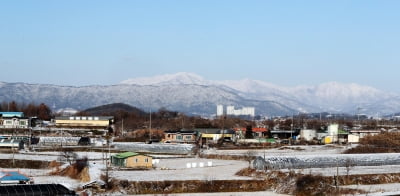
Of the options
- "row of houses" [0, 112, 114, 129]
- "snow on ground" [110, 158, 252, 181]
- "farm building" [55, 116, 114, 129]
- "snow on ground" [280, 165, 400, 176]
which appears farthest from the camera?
"farm building" [55, 116, 114, 129]

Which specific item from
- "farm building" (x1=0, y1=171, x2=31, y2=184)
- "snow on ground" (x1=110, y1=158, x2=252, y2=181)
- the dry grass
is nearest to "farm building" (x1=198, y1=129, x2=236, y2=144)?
the dry grass

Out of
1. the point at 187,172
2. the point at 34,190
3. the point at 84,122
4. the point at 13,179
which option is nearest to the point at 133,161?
the point at 187,172

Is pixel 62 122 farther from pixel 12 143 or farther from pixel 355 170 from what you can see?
pixel 355 170

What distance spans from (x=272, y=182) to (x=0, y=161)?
12.6 metres

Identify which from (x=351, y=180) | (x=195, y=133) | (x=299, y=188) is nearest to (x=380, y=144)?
(x=195, y=133)

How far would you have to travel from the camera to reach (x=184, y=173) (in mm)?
22781

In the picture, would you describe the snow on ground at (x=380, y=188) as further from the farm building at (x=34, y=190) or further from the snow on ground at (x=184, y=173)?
the farm building at (x=34, y=190)

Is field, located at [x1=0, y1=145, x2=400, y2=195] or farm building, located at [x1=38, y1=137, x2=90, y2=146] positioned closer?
field, located at [x1=0, y1=145, x2=400, y2=195]

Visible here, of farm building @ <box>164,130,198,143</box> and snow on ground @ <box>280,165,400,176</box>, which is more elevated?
farm building @ <box>164,130,198,143</box>

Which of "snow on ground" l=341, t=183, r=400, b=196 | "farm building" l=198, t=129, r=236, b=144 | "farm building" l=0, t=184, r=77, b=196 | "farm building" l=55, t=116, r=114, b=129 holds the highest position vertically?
"farm building" l=55, t=116, r=114, b=129

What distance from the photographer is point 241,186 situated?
20016 millimetres

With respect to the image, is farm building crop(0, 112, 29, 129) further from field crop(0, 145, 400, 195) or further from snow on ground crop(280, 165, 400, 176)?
snow on ground crop(280, 165, 400, 176)

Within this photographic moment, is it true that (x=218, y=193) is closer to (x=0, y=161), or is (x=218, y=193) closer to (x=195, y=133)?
(x=0, y=161)

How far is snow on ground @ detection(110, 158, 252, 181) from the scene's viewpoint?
21.2m
